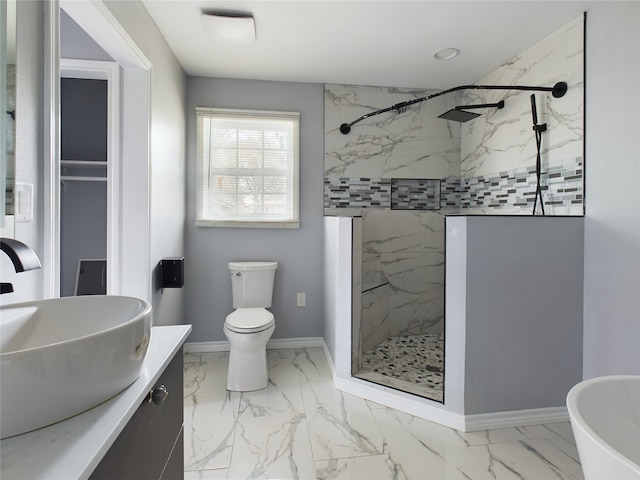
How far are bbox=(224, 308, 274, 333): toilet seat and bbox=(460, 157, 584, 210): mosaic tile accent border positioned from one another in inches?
81.3

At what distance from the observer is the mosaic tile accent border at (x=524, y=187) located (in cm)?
209

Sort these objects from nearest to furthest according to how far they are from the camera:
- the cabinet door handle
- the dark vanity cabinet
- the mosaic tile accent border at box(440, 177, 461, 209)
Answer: the dark vanity cabinet
the cabinet door handle
the mosaic tile accent border at box(440, 177, 461, 209)

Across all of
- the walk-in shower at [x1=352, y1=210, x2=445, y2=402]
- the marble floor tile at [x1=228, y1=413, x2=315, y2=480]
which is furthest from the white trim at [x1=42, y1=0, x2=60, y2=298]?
the walk-in shower at [x1=352, y1=210, x2=445, y2=402]

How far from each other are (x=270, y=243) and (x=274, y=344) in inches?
36.4

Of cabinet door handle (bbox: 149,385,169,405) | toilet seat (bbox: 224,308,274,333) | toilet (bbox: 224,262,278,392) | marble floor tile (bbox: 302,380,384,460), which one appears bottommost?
marble floor tile (bbox: 302,380,384,460)

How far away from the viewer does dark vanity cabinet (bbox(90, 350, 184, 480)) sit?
689mm

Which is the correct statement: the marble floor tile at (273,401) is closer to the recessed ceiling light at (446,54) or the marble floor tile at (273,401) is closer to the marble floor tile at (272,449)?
the marble floor tile at (272,449)

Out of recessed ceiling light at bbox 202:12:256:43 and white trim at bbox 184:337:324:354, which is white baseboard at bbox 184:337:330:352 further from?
recessed ceiling light at bbox 202:12:256:43

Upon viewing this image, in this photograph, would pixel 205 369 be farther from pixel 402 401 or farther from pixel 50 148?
pixel 50 148

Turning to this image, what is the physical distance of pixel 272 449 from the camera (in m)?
1.74

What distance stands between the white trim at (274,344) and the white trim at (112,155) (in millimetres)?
1146

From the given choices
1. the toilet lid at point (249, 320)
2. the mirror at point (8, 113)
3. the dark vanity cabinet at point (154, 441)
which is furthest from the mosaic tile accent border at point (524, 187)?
the mirror at point (8, 113)

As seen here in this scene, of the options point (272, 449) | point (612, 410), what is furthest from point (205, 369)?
point (612, 410)

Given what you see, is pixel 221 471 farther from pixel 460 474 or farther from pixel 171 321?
pixel 171 321
